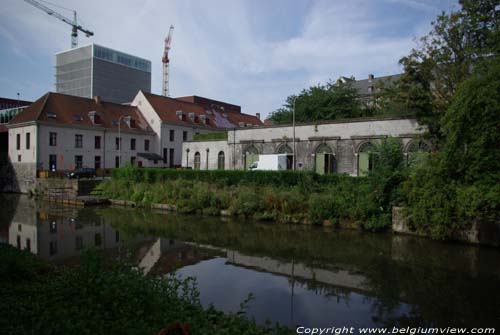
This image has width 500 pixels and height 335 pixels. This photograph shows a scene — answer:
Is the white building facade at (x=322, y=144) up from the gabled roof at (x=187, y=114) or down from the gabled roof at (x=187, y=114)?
down

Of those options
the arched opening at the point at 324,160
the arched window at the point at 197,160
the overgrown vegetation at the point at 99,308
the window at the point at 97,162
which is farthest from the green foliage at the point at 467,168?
the window at the point at 97,162

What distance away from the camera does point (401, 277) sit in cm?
950

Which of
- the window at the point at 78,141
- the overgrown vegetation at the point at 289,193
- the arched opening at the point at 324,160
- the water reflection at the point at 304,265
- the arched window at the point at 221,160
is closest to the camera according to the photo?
the water reflection at the point at 304,265

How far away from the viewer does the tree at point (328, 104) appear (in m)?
40.1

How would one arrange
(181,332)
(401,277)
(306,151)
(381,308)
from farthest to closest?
(306,151) → (401,277) → (381,308) → (181,332)

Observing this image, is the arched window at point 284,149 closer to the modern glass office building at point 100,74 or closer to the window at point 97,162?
the window at point 97,162

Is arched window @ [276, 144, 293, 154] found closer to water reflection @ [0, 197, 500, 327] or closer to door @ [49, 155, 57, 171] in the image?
water reflection @ [0, 197, 500, 327]

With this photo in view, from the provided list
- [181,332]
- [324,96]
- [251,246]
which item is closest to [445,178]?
[251,246]

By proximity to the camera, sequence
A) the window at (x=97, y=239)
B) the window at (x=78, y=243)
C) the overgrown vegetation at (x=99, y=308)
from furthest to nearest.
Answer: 1. the window at (x=97, y=239)
2. the window at (x=78, y=243)
3. the overgrown vegetation at (x=99, y=308)

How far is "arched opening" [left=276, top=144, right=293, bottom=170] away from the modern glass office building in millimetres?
90044

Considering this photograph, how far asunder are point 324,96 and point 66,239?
32.3 metres

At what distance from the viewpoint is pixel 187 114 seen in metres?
49.5

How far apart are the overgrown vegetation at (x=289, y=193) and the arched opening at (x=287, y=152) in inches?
309

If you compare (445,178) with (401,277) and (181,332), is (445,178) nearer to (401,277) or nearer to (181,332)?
(401,277)
